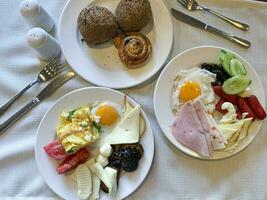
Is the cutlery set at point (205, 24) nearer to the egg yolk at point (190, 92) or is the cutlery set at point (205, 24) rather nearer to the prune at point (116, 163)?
the egg yolk at point (190, 92)

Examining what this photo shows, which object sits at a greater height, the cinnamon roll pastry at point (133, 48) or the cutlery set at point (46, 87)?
the cinnamon roll pastry at point (133, 48)

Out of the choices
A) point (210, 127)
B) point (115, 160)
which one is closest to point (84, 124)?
point (115, 160)

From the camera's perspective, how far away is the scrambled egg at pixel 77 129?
3.75 ft

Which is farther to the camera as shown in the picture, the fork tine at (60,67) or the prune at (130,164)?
the fork tine at (60,67)

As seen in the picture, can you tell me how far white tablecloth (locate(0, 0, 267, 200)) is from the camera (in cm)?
117

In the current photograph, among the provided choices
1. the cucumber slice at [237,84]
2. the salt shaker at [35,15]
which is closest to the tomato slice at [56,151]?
the salt shaker at [35,15]

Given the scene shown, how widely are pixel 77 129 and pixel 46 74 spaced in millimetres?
200

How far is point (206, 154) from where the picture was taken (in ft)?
3.76

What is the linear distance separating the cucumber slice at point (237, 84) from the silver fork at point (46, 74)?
0.47m

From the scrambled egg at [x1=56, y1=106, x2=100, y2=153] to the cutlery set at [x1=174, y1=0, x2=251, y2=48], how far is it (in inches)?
15.1

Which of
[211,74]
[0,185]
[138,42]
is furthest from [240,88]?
[0,185]

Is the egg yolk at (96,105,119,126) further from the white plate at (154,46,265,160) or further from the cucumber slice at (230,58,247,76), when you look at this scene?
the cucumber slice at (230,58,247,76)

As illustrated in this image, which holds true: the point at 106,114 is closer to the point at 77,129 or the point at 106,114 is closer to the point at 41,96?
the point at 77,129

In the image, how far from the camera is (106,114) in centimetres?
118
